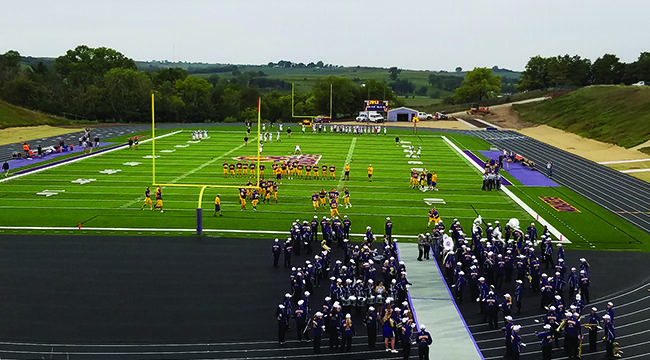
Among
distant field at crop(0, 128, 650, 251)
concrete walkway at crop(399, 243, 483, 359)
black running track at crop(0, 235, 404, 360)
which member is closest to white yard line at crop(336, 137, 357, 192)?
distant field at crop(0, 128, 650, 251)

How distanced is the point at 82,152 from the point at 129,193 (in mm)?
16294

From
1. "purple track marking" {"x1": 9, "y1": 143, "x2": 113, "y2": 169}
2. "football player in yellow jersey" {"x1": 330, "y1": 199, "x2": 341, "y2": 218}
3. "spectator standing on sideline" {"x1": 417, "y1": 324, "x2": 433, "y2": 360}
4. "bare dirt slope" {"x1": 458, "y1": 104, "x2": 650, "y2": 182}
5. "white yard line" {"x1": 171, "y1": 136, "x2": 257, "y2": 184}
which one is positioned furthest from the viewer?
"bare dirt slope" {"x1": 458, "y1": 104, "x2": 650, "y2": 182}

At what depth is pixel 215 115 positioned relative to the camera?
8594cm

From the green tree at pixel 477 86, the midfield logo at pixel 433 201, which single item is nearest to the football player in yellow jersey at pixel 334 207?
the midfield logo at pixel 433 201

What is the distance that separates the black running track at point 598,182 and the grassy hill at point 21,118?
1822 inches

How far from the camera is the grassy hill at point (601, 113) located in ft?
174

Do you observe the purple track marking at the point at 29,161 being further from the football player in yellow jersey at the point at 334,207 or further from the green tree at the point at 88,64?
the green tree at the point at 88,64

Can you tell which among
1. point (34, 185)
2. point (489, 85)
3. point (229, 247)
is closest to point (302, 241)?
point (229, 247)

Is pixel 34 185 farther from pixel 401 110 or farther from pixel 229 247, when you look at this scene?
pixel 401 110

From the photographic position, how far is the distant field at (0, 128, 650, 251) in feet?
73.6

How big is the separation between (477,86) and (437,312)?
9162 cm

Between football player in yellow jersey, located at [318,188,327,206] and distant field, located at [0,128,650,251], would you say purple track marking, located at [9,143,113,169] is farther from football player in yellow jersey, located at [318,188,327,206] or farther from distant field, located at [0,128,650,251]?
football player in yellow jersey, located at [318,188,327,206]

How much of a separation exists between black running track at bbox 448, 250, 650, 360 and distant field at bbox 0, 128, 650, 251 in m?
1.92

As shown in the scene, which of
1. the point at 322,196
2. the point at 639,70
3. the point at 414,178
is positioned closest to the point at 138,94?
the point at 414,178
